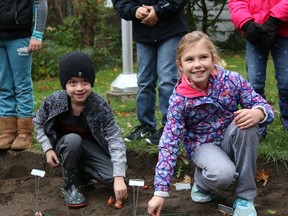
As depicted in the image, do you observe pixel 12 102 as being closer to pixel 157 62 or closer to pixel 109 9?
pixel 157 62

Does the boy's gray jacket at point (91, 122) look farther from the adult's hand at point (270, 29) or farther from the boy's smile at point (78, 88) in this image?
the adult's hand at point (270, 29)

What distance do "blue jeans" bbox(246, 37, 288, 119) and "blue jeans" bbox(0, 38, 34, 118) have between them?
1.76 meters

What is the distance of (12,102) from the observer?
4023 millimetres

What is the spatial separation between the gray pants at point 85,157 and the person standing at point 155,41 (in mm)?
610

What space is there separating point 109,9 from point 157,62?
312 inches

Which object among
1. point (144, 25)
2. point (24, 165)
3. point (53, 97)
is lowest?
point (24, 165)

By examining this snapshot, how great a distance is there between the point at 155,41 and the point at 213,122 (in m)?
1.08

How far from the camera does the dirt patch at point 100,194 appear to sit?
10.2ft

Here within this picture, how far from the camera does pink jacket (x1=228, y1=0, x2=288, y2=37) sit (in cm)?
346

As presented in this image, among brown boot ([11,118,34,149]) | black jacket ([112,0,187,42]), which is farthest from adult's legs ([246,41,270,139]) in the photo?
brown boot ([11,118,34,149])

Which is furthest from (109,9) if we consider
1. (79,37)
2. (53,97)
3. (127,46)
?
(53,97)

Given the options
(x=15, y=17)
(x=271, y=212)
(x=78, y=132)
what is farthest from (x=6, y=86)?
(x=271, y=212)

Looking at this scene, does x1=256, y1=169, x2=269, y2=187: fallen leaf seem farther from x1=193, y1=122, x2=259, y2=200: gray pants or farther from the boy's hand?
the boy's hand

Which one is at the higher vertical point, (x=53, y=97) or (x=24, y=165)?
(x=53, y=97)
